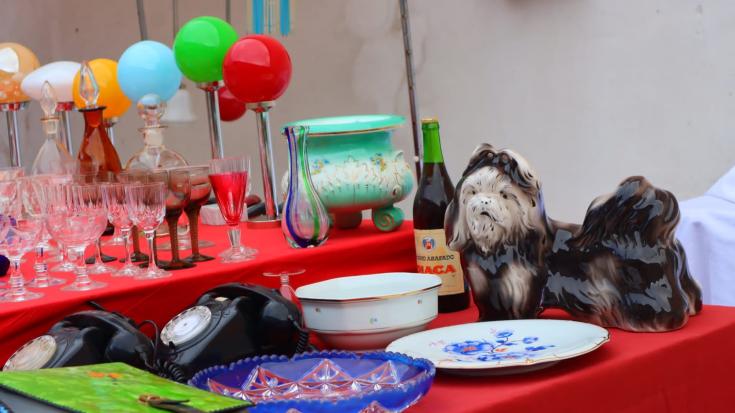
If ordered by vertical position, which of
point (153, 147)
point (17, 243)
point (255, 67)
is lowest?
point (17, 243)

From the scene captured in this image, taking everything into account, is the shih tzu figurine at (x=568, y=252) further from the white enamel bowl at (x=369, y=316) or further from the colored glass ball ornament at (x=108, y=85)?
the colored glass ball ornament at (x=108, y=85)

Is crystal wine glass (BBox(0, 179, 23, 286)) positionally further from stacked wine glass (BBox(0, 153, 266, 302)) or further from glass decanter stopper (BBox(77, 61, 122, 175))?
glass decanter stopper (BBox(77, 61, 122, 175))

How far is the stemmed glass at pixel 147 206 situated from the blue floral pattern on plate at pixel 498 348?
0.45 m

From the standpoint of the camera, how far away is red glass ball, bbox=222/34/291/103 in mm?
1650

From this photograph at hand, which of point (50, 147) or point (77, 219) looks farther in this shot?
point (50, 147)

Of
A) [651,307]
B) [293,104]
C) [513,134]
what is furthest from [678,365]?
[293,104]

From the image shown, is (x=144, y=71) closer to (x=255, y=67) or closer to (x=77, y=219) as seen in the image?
(x=255, y=67)

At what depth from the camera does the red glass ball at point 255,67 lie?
1650mm

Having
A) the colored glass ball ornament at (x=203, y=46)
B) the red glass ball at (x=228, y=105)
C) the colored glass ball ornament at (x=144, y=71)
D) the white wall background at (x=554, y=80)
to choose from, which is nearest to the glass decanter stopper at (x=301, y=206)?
the colored glass ball ornament at (x=203, y=46)

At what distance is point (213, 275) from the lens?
4.47ft

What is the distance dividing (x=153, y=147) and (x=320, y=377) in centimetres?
71

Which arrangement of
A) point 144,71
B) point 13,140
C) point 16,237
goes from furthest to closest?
1. point 13,140
2. point 144,71
3. point 16,237

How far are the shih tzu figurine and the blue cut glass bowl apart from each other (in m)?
0.34

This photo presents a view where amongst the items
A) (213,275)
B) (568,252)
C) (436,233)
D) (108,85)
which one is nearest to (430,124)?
(436,233)
